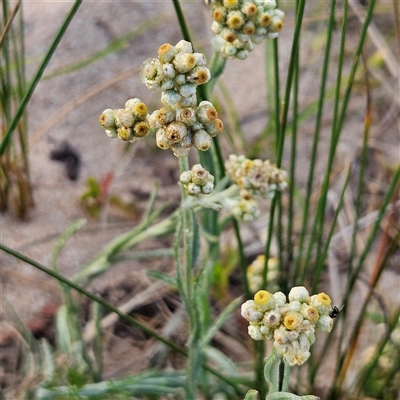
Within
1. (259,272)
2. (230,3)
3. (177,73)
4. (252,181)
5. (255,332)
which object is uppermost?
(230,3)

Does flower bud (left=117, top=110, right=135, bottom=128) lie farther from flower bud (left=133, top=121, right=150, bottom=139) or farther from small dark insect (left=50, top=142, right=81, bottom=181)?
small dark insect (left=50, top=142, right=81, bottom=181)

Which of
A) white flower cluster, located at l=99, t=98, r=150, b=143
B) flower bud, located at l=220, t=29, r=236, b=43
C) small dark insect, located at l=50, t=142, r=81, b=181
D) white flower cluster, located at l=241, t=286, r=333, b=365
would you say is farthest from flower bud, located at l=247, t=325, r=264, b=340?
small dark insect, located at l=50, t=142, r=81, b=181

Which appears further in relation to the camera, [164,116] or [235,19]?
[235,19]

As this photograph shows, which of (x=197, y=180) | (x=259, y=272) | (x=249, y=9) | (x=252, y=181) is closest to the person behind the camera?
(x=197, y=180)

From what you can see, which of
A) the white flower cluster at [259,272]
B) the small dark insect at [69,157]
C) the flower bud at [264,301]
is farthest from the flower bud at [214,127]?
the small dark insect at [69,157]

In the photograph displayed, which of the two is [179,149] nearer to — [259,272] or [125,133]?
[125,133]

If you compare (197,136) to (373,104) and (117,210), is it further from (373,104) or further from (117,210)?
(373,104)

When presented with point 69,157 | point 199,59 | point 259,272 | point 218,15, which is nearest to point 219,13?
point 218,15
